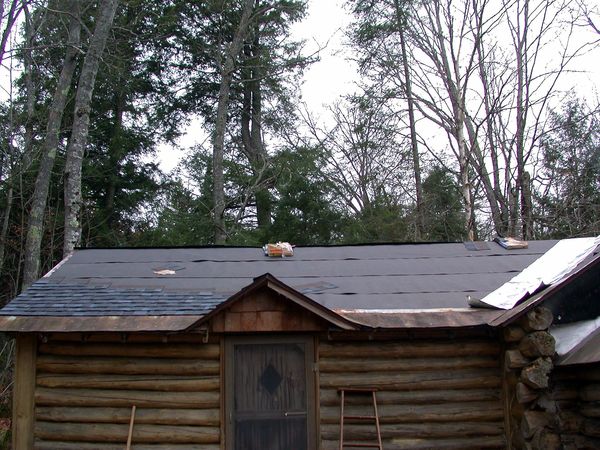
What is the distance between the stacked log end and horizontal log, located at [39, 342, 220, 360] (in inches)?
156

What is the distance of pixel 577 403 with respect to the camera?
8.19 metres

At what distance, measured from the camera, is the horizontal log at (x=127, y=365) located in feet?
27.0

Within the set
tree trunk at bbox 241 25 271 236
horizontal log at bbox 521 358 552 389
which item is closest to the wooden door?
horizontal log at bbox 521 358 552 389

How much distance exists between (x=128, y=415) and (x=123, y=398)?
24cm

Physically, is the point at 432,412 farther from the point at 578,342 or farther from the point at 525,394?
the point at 578,342

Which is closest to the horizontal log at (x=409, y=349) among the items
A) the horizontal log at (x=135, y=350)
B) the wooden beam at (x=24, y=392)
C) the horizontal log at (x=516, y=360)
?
the horizontal log at (x=516, y=360)

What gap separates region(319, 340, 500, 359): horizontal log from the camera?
27.5ft

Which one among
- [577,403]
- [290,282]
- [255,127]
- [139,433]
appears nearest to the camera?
[139,433]

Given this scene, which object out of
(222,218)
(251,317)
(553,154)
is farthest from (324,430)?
(553,154)

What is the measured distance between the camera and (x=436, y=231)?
22.8 meters

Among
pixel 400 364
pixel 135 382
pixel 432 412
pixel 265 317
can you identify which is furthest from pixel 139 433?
pixel 432 412

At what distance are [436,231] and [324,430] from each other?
51.3 ft

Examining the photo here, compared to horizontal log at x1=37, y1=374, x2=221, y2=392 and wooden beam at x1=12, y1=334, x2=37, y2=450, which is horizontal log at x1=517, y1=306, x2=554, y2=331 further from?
wooden beam at x1=12, y1=334, x2=37, y2=450

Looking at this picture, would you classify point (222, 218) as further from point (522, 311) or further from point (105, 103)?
point (522, 311)
